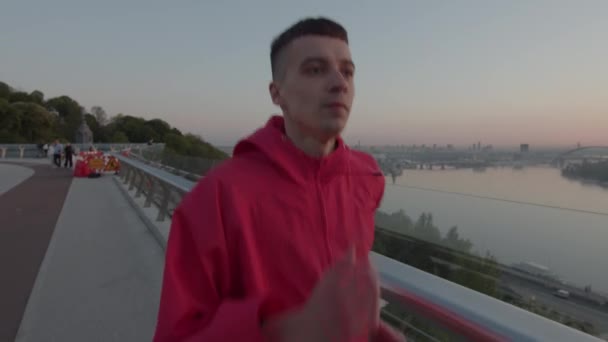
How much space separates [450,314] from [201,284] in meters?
0.74

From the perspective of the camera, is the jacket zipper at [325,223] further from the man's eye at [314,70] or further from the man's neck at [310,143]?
the man's eye at [314,70]

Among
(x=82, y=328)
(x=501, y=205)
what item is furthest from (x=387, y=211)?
(x=82, y=328)

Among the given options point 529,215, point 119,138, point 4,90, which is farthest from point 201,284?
point 119,138

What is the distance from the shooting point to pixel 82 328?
12.5ft

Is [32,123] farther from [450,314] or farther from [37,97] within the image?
[450,314]

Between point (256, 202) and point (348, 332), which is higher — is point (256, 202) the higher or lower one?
the higher one

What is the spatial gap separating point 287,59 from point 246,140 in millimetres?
242

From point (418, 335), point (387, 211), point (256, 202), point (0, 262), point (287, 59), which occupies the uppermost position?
point (287, 59)

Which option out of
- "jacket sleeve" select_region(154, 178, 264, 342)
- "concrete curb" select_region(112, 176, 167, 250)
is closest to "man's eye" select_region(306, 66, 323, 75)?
"jacket sleeve" select_region(154, 178, 264, 342)

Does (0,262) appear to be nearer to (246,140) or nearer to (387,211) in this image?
(387,211)

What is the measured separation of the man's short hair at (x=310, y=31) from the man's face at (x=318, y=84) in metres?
0.02

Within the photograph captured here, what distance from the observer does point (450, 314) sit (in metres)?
1.33

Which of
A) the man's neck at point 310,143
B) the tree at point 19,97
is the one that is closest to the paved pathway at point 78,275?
the man's neck at point 310,143

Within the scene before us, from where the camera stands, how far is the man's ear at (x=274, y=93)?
1.31 metres
